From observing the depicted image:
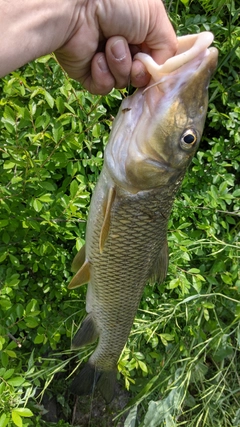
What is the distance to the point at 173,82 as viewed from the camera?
3.92 feet

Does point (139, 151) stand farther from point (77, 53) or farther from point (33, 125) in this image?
point (33, 125)

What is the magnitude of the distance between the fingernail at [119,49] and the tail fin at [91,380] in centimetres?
144

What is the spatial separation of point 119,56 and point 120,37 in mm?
64

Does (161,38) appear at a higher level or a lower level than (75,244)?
higher

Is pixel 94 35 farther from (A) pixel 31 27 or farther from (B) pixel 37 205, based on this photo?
(B) pixel 37 205

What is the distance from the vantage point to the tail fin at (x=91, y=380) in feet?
6.66

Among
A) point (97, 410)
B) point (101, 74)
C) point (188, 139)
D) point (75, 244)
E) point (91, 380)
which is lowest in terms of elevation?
point (97, 410)

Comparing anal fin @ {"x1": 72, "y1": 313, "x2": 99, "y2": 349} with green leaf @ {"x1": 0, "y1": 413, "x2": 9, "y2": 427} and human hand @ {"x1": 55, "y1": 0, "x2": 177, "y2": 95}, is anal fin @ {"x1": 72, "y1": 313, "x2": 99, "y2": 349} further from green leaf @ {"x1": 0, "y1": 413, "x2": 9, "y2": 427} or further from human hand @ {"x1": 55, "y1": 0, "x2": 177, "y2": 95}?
human hand @ {"x1": 55, "y1": 0, "x2": 177, "y2": 95}

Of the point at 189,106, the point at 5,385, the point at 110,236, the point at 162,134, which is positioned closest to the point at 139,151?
the point at 162,134

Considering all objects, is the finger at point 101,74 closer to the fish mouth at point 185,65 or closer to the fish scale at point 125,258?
the fish mouth at point 185,65

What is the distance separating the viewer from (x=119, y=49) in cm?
126

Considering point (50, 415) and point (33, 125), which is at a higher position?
point (33, 125)

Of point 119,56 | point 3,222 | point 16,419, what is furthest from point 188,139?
point 16,419

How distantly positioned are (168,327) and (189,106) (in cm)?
159
